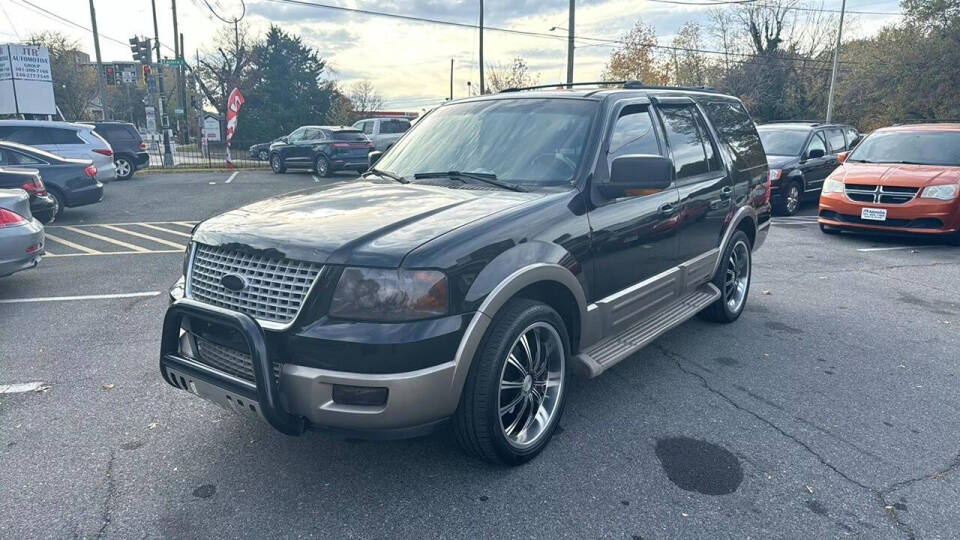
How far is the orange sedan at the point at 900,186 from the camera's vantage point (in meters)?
8.97

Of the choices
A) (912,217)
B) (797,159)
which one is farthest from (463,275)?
(797,159)

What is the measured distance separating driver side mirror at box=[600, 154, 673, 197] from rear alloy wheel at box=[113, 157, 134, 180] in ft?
65.8

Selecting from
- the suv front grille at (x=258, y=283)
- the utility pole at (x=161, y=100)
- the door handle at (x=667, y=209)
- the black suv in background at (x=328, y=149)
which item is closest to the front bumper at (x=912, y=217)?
the door handle at (x=667, y=209)

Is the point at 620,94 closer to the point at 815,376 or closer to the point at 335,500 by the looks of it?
the point at 815,376

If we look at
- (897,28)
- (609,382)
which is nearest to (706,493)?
(609,382)

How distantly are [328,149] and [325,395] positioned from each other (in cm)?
1920

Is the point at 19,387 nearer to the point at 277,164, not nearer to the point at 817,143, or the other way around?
the point at 817,143

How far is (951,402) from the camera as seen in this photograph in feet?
13.4

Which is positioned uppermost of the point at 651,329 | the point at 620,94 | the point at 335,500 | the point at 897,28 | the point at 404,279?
the point at 897,28

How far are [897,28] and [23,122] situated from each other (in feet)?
111

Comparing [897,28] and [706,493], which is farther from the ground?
[897,28]

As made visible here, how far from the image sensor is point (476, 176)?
3891 mm

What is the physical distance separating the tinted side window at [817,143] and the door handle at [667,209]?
Answer: 10042 millimetres

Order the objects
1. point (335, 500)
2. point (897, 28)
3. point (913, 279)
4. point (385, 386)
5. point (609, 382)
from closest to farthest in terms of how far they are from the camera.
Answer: point (385, 386) → point (335, 500) → point (609, 382) → point (913, 279) → point (897, 28)
